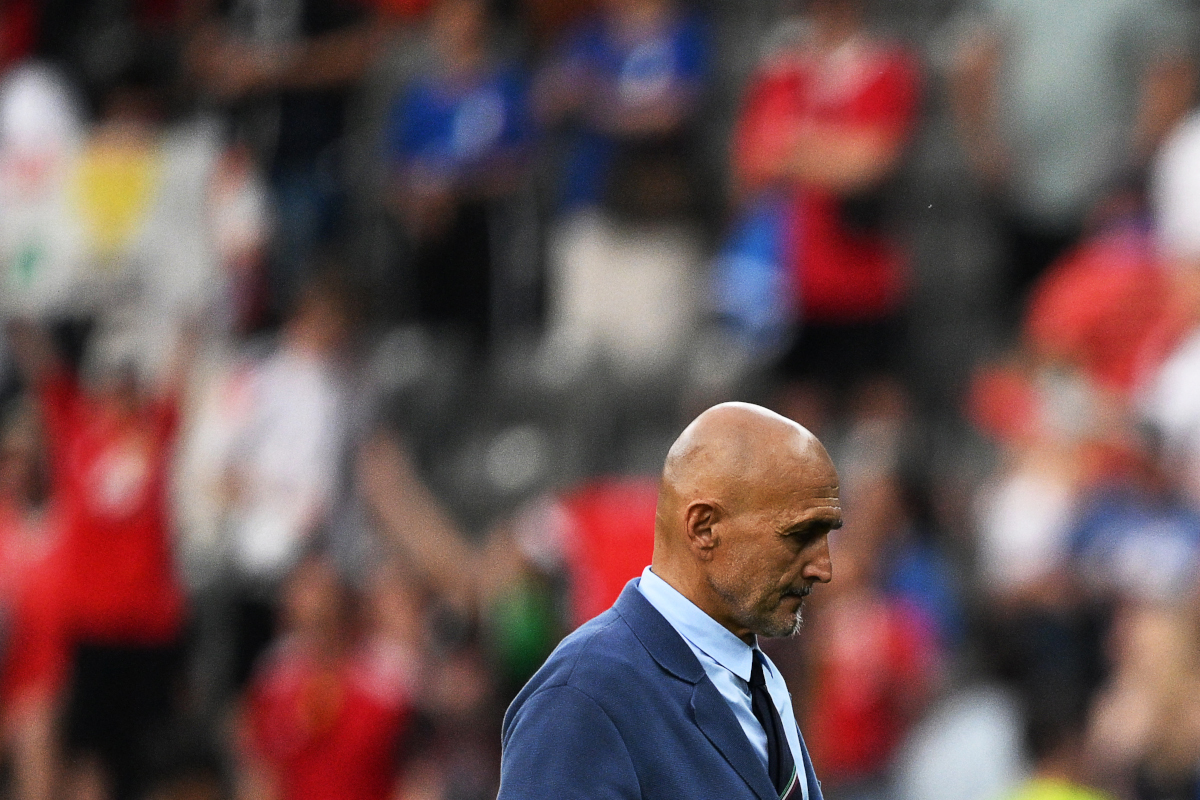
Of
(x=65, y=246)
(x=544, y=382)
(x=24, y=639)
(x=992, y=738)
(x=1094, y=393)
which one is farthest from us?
(x=65, y=246)

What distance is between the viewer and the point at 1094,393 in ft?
20.5

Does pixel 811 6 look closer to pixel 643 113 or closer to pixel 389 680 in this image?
pixel 643 113

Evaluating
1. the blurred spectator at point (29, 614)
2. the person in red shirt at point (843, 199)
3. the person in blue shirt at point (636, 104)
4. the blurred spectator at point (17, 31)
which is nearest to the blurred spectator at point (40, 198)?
the blurred spectator at point (17, 31)

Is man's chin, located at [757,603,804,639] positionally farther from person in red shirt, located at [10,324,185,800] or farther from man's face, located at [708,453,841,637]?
person in red shirt, located at [10,324,185,800]

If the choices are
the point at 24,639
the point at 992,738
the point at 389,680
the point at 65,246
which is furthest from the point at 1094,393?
the point at 65,246

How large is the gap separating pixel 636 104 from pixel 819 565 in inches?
218

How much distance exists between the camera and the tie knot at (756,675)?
238 centimetres

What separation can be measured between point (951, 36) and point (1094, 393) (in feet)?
6.28

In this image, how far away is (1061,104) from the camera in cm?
702

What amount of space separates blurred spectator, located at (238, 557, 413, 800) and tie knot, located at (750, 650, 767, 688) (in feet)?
14.3

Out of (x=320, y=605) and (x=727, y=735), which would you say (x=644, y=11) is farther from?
(x=727, y=735)

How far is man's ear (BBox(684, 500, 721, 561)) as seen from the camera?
7.48 feet

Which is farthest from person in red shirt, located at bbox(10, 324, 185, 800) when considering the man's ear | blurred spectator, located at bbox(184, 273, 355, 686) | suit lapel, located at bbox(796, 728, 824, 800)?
the man's ear

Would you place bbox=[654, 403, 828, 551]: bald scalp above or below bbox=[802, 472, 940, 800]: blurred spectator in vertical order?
above
